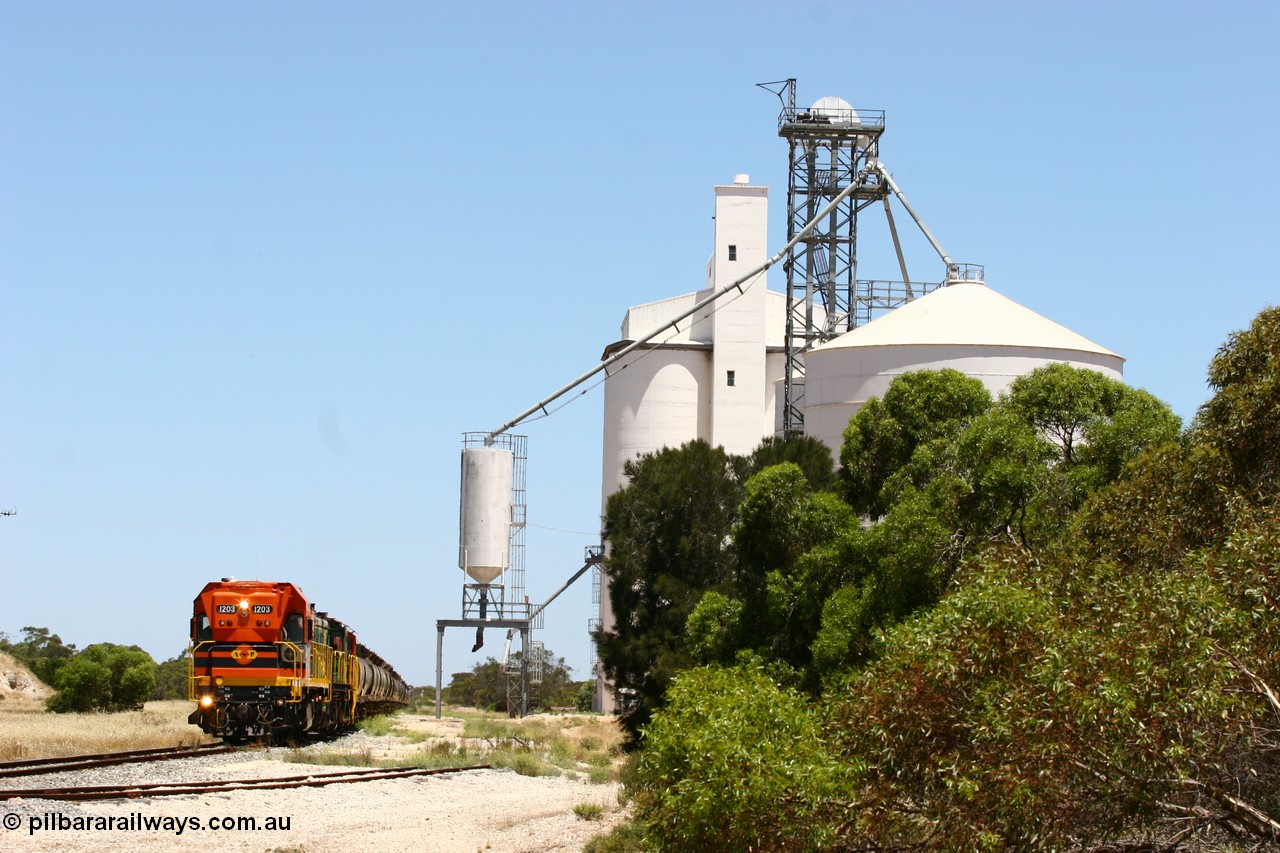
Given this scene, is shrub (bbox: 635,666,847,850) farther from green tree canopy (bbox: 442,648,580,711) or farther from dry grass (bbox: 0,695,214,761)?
green tree canopy (bbox: 442,648,580,711)

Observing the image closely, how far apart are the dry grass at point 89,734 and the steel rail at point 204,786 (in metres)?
5.91

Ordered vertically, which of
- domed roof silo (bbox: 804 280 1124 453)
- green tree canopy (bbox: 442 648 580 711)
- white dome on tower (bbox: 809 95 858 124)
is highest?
white dome on tower (bbox: 809 95 858 124)

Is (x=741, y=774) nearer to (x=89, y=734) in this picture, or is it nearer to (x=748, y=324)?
(x=89, y=734)

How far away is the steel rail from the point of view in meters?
18.9

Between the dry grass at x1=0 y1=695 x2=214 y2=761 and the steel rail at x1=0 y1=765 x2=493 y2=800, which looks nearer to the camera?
the steel rail at x1=0 y1=765 x2=493 y2=800

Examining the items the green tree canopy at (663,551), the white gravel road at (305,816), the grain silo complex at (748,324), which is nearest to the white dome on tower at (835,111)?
the grain silo complex at (748,324)

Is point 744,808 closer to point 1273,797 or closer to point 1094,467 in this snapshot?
point 1273,797

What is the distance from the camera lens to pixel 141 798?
1984 cm

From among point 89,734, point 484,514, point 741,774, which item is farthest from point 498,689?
point 741,774

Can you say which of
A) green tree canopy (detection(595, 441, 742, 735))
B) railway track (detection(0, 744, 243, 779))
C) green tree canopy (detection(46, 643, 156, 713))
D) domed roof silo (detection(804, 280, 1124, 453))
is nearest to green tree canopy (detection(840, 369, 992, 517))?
green tree canopy (detection(595, 441, 742, 735))

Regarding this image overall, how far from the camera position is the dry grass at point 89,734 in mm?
29406

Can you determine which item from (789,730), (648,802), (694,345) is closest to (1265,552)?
(789,730)

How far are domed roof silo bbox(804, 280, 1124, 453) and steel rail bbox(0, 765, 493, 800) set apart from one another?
21.7 meters

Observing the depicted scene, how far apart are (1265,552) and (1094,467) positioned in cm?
1057
